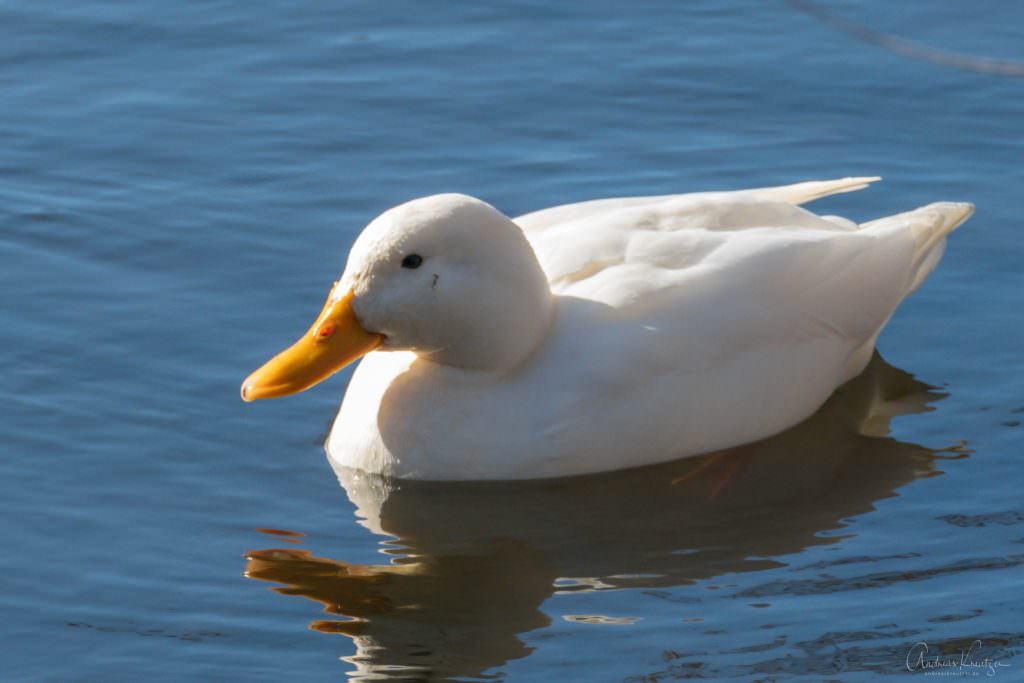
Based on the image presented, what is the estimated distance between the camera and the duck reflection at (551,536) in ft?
20.3

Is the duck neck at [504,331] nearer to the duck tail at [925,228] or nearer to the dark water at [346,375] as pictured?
the dark water at [346,375]

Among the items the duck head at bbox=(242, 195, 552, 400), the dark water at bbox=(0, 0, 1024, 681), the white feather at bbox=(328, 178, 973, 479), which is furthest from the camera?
the white feather at bbox=(328, 178, 973, 479)

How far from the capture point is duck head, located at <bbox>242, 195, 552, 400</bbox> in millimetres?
6797

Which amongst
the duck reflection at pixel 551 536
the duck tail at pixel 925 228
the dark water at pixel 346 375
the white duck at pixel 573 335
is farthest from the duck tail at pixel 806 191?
the duck reflection at pixel 551 536

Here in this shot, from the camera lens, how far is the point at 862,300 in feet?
24.9

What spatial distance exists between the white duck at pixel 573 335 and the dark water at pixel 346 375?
6.8 inches

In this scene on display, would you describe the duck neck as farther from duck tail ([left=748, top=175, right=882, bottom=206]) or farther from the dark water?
duck tail ([left=748, top=175, right=882, bottom=206])

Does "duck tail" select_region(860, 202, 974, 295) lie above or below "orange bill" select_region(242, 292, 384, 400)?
above

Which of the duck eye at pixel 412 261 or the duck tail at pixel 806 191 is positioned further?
the duck tail at pixel 806 191

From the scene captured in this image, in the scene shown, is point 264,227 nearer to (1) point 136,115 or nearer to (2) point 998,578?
(1) point 136,115

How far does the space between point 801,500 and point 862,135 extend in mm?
3434

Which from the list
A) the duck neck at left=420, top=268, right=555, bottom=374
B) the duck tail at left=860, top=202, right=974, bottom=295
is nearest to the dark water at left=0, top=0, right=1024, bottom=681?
the duck tail at left=860, top=202, right=974, bottom=295

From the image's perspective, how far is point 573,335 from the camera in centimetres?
701

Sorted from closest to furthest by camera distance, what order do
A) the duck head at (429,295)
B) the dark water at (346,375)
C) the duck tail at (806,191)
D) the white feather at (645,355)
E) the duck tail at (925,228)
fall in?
the dark water at (346,375)
the duck head at (429,295)
the white feather at (645,355)
the duck tail at (925,228)
the duck tail at (806,191)
